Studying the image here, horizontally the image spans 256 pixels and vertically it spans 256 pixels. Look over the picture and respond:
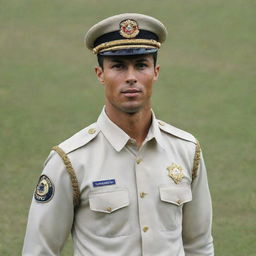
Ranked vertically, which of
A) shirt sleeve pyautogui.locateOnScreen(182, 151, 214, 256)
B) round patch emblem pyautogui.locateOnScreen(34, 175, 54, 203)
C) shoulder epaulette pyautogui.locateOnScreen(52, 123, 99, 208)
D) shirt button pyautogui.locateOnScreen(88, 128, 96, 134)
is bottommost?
shirt sleeve pyautogui.locateOnScreen(182, 151, 214, 256)

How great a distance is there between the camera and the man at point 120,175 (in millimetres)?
3779

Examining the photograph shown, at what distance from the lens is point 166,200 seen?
384cm

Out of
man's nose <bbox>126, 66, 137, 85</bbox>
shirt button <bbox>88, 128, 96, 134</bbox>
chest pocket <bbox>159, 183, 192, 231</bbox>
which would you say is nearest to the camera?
man's nose <bbox>126, 66, 137, 85</bbox>

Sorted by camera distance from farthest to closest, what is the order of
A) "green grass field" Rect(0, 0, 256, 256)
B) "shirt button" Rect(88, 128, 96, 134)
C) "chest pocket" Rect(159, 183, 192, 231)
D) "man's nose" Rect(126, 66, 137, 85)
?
1. "green grass field" Rect(0, 0, 256, 256)
2. "shirt button" Rect(88, 128, 96, 134)
3. "chest pocket" Rect(159, 183, 192, 231)
4. "man's nose" Rect(126, 66, 137, 85)

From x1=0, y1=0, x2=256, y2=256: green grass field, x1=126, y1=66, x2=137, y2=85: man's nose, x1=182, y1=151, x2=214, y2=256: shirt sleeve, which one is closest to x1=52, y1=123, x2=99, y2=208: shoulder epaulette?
x1=126, y1=66, x2=137, y2=85: man's nose

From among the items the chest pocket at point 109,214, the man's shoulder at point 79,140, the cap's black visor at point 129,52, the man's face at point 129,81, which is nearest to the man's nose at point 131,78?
the man's face at point 129,81

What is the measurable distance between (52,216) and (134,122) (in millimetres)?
515

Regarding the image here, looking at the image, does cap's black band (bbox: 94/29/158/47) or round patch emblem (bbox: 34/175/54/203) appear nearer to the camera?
round patch emblem (bbox: 34/175/54/203)

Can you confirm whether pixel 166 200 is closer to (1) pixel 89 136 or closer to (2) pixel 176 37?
(1) pixel 89 136

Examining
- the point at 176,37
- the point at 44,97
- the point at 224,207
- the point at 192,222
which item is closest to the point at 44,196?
the point at 192,222

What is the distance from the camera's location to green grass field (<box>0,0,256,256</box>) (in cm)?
863

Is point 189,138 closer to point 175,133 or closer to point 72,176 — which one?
point 175,133

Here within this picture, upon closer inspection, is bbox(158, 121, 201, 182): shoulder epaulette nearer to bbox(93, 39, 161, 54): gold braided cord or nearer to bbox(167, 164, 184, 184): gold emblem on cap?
bbox(167, 164, 184, 184): gold emblem on cap

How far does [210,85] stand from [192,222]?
9502 millimetres
